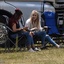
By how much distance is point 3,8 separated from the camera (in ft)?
34.3

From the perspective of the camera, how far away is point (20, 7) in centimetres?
1050

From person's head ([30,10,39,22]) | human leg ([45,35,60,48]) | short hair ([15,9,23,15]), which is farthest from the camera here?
human leg ([45,35,60,48])

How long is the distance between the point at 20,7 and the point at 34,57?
2253 millimetres

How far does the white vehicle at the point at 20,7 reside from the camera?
10.4m

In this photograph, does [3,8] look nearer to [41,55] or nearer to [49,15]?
[49,15]

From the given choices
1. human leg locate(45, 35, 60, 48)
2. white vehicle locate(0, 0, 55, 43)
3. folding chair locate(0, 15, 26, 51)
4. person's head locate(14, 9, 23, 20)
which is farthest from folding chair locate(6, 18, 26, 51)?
human leg locate(45, 35, 60, 48)

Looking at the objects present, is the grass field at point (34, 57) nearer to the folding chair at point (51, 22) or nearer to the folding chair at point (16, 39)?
the folding chair at point (16, 39)

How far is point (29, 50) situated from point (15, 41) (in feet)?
1.53

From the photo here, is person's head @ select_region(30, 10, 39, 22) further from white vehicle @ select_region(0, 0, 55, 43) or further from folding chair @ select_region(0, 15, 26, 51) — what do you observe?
folding chair @ select_region(0, 15, 26, 51)

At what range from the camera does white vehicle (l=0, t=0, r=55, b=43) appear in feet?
34.2

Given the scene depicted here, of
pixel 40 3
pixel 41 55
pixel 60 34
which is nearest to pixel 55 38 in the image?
pixel 60 34

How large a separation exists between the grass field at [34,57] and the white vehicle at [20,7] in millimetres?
1258

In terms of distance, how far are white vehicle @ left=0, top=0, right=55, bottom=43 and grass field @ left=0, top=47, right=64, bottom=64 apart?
4.13ft

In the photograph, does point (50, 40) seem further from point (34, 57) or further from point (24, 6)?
point (34, 57)
